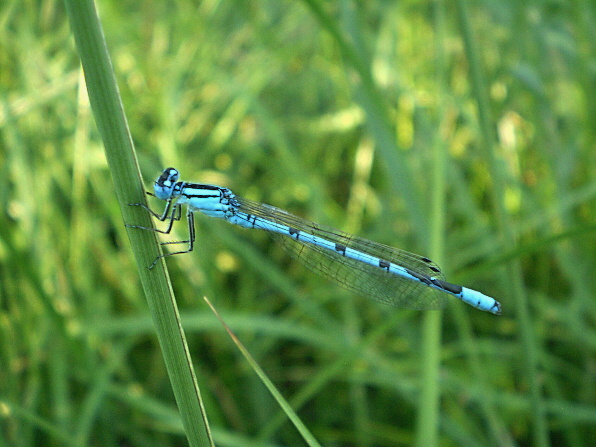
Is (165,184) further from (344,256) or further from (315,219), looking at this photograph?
(315,219)

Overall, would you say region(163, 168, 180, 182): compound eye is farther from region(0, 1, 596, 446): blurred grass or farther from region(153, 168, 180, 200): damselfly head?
region(0, 1, 596, 446): blurred grass

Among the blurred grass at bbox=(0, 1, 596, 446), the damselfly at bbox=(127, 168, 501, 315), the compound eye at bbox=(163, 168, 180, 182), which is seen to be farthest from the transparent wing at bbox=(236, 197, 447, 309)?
the compound eye at bbox=(163, 168, 180, 182)

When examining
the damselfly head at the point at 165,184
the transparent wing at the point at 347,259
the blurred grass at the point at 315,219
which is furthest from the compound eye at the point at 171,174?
the blurred grass at the point at 315,219

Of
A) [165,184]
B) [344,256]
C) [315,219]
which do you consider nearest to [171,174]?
[165,184]

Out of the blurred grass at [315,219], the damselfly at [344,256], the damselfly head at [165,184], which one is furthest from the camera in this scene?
the blurred grass at [315,219]

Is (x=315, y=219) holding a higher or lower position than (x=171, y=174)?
higher

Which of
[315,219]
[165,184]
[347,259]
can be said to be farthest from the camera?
[315,219]

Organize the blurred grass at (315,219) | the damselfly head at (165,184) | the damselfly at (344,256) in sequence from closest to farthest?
the damselfly head at (165,184) → the damselfly at (344,256) → the blurred grass at (315,219)

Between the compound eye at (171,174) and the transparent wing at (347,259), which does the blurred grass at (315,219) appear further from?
the compound eye at (171,174)
